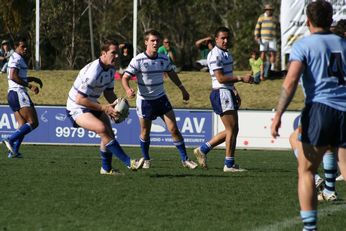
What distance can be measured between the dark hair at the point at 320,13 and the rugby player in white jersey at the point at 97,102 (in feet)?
16.9

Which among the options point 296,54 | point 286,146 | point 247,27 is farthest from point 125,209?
point 247,27

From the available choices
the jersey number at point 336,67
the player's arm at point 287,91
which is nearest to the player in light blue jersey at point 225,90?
the jersey number at point 336,67

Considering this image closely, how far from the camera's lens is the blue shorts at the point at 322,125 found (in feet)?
27.6

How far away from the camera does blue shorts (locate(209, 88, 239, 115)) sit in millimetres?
15094

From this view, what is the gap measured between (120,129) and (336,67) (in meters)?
16.0

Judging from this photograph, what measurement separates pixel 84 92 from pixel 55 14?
28854 millimetres

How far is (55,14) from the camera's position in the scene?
41.8 meters

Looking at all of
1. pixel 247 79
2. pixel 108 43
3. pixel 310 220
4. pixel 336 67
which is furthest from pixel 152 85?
pixel 310 220

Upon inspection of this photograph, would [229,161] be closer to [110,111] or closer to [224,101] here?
[224,101]

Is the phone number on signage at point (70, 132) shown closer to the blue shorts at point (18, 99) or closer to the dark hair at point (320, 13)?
the blue shorts at point (18, 99)

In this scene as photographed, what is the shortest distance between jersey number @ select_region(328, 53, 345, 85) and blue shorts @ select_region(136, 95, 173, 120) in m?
7.30

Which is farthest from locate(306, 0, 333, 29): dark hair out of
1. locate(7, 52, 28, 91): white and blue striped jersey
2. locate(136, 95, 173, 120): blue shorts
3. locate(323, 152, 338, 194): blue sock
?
locate(7, 52, 28, 91): white and blue striped jersey

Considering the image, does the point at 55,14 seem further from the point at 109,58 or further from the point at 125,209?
the point at 125,209

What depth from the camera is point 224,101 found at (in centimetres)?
1509
